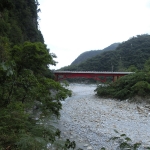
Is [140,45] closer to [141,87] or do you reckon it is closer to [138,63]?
[138,63]

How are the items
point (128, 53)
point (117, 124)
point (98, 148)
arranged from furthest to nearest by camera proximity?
point (128, 53) < point (117, 124) < point (98, 148)

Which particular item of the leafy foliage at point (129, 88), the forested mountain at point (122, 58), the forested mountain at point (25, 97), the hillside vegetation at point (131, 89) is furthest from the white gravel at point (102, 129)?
the forested mountain at point (122, 58)

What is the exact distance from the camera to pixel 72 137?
7570 mm

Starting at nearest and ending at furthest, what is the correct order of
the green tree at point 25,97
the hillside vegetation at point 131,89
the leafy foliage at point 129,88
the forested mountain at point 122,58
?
the green tree at point 25,97, the hillside vegetation at point 131,89, the leafy foliage at point 129,88, the forested mountain at point 122,58

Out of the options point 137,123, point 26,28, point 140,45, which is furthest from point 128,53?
point 137,123

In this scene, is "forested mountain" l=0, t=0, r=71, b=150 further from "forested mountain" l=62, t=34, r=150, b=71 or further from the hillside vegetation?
"forested mountain" l=62, t=34, r=150, b=71

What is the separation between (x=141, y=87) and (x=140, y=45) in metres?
48.3

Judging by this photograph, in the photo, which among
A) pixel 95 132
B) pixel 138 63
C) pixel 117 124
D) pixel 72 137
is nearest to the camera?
pixel 72 137

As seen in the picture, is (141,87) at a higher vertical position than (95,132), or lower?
higher

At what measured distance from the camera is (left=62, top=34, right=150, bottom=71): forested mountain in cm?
5634

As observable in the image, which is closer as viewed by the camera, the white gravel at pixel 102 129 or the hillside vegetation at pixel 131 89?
the white gravel at pixel 102 129

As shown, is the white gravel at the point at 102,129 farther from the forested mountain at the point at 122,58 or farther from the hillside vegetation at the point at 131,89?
the forested mountain at the point at 122,58

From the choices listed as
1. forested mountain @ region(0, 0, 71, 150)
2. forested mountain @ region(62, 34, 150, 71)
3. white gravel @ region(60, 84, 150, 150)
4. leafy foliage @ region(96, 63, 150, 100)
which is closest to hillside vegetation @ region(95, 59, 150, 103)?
leafy foliage @ region(96, 63, 150, 100)

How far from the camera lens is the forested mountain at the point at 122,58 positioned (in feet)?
185
